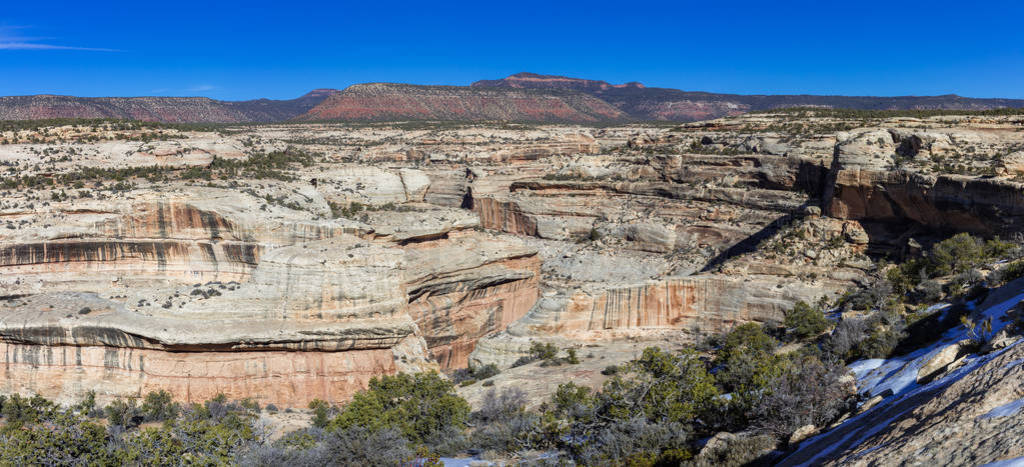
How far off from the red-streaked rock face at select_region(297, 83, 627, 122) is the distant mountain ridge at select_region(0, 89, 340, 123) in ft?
53.3

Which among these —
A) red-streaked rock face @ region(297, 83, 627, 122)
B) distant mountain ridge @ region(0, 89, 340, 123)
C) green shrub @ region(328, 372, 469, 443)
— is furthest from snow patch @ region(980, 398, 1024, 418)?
red-streaked rock face @ region(297, 83, 627, 122)

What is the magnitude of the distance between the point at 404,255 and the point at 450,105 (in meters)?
93.8

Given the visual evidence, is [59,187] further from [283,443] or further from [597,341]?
[597,341]

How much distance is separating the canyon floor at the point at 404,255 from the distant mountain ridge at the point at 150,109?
43709 mm

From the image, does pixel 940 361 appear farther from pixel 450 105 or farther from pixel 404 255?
pixel 450 105

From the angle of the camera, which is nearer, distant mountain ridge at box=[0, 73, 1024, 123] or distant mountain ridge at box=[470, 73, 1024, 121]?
distant mountain ridge at box=[0, 73, 1024, 123]

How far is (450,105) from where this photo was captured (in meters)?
110

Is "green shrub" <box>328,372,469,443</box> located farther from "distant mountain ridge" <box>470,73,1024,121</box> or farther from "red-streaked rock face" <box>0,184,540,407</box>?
"distant mountain ridge" <box>470,73,1024,121</box>

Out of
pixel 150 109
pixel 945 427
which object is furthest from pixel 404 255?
pixel 150 109

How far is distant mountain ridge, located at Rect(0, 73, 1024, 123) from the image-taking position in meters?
89.5

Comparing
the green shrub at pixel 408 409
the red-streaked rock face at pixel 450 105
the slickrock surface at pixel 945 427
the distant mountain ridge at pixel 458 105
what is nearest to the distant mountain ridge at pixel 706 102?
the distant mountain ridge at pixel 458 105

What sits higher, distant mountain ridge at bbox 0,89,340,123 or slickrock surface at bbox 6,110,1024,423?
distant mountain ridge at bbox 0,89,340,123

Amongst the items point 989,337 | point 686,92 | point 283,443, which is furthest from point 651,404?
point 686,92

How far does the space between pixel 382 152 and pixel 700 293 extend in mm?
35896
